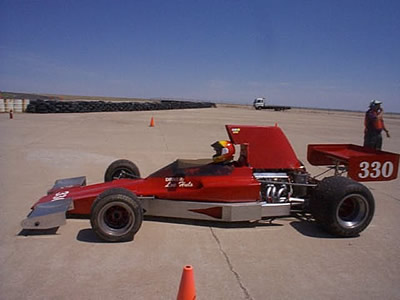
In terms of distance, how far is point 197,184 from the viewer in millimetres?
4824

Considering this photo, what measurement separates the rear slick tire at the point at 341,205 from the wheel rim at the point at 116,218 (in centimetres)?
252

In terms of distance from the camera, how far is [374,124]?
27.9 feet

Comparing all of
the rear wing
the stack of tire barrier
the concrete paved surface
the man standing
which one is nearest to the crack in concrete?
the concrete paved surface

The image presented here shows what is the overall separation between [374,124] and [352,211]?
4.52m

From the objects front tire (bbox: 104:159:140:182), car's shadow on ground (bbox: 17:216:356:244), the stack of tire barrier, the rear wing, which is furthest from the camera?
the stack of tire barrier

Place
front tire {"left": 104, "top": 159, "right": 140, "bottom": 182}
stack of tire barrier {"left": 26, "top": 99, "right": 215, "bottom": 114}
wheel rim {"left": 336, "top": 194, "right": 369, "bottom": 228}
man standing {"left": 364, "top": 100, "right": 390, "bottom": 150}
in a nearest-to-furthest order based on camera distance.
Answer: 1. wheel rim {"left": 336, "top": 194, "right": 369, "bottom": 228}
2. front tire {"left": 104, "top": 159, "right": 140, "bottom": 182}
3. man standing {"left": 364, "top": 100, "right": 390, "bottom": 150}
4. stack of tire barrier {"left": 26, "top": 99, "right": 215, "bottom": 114}

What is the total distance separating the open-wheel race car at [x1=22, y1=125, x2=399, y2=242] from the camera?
4180 mm

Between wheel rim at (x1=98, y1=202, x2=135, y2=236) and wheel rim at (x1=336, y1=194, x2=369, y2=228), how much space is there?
2.74 metres

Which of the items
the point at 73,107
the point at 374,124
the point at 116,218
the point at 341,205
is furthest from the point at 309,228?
the point at 73,107

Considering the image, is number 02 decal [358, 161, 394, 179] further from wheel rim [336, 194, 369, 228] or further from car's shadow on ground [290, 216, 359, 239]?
car's shadow on ground [290, 216, 359, 239]

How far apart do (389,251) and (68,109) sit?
28.7 meters

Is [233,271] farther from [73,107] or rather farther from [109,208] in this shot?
[73,107]

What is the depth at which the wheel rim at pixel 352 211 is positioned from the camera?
4.63 m

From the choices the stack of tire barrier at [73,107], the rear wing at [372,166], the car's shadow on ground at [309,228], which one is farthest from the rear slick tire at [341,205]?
the stack of tire barrier at [73,107]
